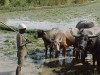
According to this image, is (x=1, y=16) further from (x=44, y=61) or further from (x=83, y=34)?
(x=83, y=34)

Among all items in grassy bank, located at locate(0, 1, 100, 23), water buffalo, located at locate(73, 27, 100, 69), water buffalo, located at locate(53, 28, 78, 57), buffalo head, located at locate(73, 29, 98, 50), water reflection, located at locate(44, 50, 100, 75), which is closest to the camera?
buffalo head, located at locate(73, 29, 98, 50)

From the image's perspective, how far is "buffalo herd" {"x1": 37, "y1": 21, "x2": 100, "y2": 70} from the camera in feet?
35.3

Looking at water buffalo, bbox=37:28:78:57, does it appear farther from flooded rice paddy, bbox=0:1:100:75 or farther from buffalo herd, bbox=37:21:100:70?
flooded rice paddy, bbox=0:1:100:75

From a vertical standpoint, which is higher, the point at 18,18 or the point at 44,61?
the point at 18,18

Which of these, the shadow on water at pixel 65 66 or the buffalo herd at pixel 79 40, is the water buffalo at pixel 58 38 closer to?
the buffalo herd at pixel 79 40

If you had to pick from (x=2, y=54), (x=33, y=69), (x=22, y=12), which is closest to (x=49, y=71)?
(x=33, y=69)

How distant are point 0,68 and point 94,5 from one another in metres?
21.7

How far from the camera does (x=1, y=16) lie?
24.0 meters

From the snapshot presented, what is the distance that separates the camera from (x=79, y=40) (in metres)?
10.7

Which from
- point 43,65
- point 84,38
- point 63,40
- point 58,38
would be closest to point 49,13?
point 63,40

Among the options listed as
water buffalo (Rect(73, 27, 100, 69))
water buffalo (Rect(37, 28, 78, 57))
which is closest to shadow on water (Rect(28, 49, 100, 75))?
water buffalo (Rect(37, 28, 78, 57))

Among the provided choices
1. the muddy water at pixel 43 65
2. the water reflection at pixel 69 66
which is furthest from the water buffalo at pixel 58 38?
the muddy water at pixel 43 65

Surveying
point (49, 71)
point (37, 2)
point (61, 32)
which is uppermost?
point (37, 2)

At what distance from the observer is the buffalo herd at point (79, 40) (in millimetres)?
10763
